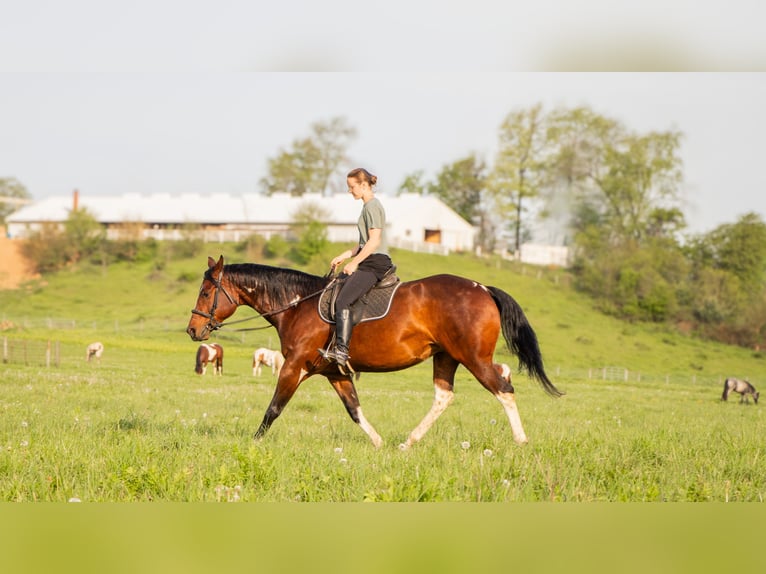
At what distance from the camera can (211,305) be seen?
32.8 feet

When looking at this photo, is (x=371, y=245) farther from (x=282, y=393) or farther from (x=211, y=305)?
(x=211, y=305)

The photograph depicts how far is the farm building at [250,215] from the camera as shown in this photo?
237 feet

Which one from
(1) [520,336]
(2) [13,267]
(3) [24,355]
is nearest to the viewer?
(1) [520,336]

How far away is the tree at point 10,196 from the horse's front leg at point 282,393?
3039 inches

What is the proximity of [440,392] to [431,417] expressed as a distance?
1.34 ft

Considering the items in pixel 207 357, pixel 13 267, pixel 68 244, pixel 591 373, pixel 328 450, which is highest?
pixel 68 244

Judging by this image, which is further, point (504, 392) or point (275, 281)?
point (275, 281)

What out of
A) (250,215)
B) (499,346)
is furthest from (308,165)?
(499,346)

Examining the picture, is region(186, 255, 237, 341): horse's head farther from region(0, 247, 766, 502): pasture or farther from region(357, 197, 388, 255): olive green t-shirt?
region(357, 197, 388, 255): olive green t-shirt

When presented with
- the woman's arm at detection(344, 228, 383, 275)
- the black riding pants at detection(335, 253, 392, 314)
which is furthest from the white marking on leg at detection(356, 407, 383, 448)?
the woman's arm at detection(344, 228, 383, 275)

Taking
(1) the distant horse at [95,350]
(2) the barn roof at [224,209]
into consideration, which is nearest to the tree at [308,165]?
(2) the barn roof at [224,209]

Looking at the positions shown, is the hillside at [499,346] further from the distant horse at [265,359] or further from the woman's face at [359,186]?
the woman's face at [359,186]

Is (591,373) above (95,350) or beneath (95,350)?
beneath

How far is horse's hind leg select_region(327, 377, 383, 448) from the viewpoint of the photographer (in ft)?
30.7
